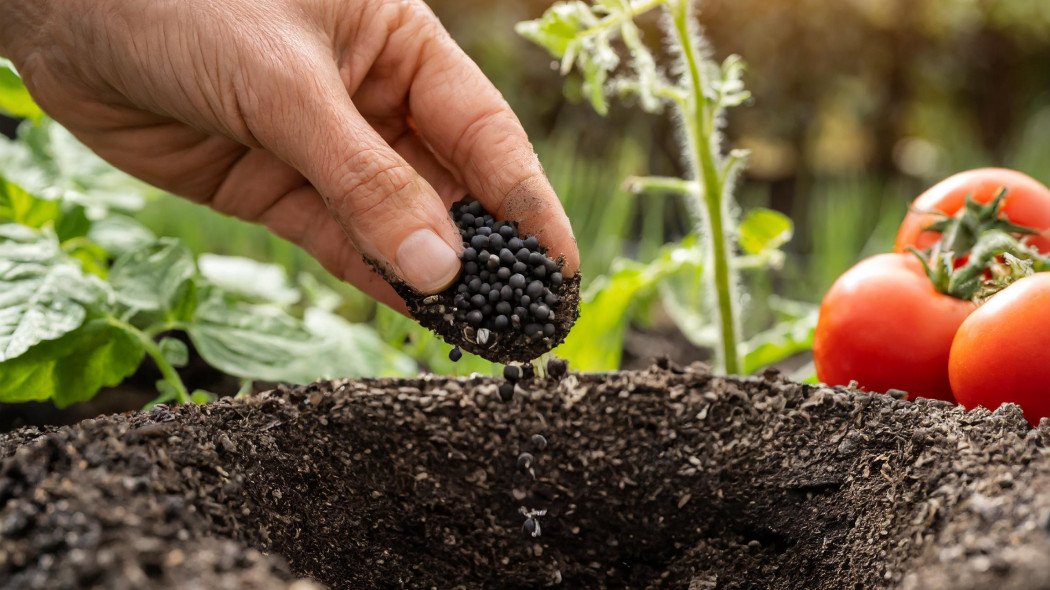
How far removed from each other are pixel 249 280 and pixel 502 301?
87cm

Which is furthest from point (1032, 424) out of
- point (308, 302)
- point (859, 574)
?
point (308, 302)

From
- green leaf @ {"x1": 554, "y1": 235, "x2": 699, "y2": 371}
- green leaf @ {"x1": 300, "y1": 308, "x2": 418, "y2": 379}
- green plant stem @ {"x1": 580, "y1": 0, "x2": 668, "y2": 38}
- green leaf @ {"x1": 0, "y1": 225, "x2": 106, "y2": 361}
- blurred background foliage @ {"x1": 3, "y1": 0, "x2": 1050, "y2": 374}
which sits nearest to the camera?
green leaf @ {"x1": 0, "y1": 225, "x2": 106, "y2": 361}

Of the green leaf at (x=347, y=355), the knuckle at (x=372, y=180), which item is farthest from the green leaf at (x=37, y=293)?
the knuckle at (x=372, y=180)

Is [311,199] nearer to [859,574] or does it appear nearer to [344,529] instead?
[344,529]

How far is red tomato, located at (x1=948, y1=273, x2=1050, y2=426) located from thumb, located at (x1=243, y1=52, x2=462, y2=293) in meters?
0.64

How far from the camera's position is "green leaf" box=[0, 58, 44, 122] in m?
1.40

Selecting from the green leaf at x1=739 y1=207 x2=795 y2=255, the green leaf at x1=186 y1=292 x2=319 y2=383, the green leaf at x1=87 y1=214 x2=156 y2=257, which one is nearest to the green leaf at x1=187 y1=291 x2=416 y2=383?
the green leaf at x1=186 y1=292 x2=319 y2=383

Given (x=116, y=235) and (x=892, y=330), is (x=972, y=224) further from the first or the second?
(x=116, y=235)

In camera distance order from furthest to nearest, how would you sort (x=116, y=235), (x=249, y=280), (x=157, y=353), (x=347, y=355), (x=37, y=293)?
(x=249, y=280), (x=116, y=235), (x=347, y=355), (x=157, y=353), (x=37, y=293)

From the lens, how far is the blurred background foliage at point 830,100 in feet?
Result: 10.00

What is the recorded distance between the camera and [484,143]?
1.10 m

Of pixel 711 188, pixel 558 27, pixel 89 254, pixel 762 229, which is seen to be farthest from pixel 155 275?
pixel 762 229

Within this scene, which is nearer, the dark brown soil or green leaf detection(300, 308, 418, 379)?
the dark brown soil

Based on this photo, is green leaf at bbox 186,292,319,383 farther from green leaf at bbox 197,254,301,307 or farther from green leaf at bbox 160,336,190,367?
green leaf at bbox 197,254,301,307
